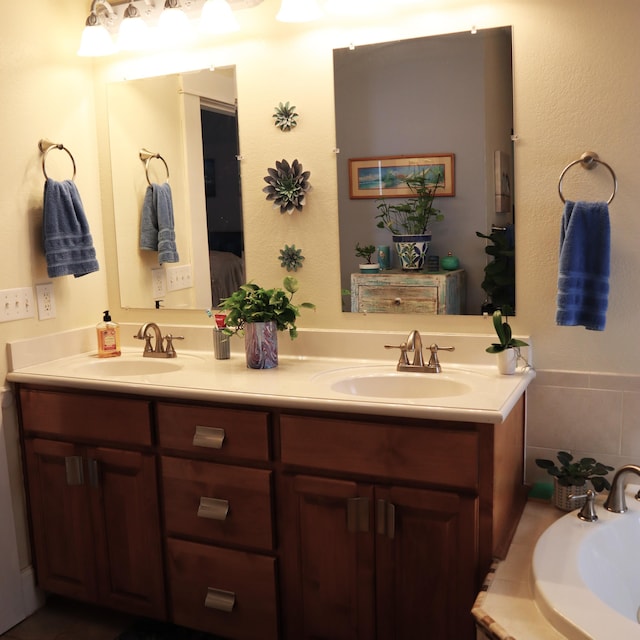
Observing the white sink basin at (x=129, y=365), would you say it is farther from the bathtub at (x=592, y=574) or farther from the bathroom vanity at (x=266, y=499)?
the bathtub at (x=592, y=574)

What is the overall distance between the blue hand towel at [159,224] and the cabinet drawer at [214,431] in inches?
29.1

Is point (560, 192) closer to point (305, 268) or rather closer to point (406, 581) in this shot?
point (305, 268)

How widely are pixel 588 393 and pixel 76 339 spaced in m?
1.77

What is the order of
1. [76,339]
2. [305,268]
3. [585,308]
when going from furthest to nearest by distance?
[76,339] → [305,268] → [585,308]

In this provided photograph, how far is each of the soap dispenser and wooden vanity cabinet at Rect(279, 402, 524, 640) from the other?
3.03 ft

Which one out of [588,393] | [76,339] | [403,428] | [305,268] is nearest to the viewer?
[403,428]

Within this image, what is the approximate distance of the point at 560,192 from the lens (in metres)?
2.07

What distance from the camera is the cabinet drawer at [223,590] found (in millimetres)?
2041

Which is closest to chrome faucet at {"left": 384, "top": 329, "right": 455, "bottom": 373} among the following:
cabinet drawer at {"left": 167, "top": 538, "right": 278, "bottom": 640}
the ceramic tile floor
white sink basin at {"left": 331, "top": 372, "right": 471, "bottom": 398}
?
white sink basin at {"left": 331, "top": 372, "right": 471, "bottom": 398}

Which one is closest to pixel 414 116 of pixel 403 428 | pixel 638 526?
pixel 403 428

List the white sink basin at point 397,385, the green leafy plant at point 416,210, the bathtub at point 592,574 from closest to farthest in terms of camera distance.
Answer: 1. the bathtub at point 592,574
2. the white sink basin at point 397,385
3. the green leafy plant at point 416,210

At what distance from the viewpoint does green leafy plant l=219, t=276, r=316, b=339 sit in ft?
7.50

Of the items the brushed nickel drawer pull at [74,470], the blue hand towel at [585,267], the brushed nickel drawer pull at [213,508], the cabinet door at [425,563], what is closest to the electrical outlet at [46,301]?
the brushed nickel drawer pull at [74,470]

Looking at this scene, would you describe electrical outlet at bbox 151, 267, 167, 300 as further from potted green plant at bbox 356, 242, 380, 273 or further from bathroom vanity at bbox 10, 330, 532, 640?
potted green plant at bbox 356, 242, 380, 273
